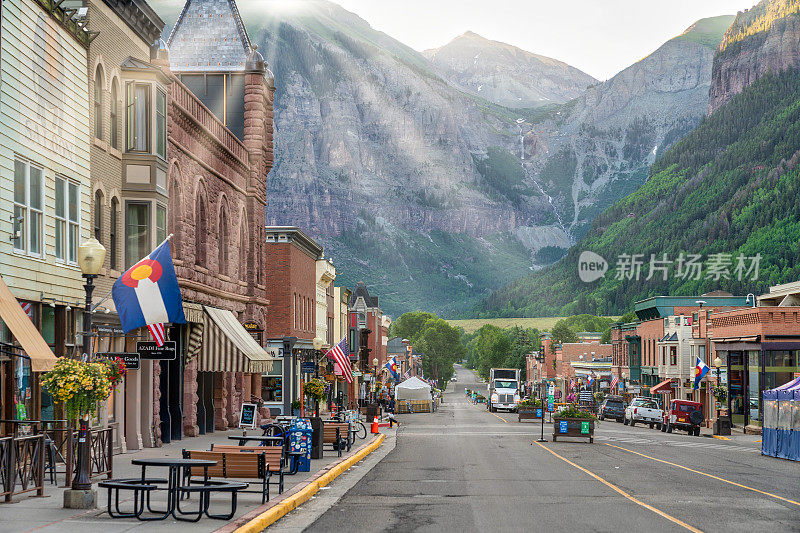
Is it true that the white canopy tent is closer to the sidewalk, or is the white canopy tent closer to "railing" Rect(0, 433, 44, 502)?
the sidewalk

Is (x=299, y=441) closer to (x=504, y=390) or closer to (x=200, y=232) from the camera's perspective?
(x=200, y=232)

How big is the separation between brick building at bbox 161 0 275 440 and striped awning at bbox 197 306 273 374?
4 centimetres

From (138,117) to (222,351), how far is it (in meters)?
10.8

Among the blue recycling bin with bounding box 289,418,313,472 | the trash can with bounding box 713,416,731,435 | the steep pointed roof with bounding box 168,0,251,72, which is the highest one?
the steep pointed roof with bounding box 168,0,251,72

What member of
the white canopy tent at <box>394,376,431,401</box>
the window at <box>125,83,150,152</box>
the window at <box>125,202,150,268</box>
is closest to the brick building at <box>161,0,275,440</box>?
the window at <box>125,83,150,152</box>

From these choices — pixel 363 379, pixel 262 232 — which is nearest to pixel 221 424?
pixel 262 232

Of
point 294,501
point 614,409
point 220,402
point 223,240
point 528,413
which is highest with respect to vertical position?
point 223,240

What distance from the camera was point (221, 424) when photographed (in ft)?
143

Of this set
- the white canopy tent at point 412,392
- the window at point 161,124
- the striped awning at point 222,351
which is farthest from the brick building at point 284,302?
the white canopy tent at point 412,392

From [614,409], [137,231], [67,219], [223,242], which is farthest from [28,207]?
[614,409]

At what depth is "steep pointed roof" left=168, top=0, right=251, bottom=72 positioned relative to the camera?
49562 millimetres

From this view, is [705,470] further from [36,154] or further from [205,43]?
[205,43]

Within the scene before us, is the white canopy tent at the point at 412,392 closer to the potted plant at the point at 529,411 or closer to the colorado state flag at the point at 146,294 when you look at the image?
the potted plant at the point at 529,411

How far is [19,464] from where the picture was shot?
18.0 metres
